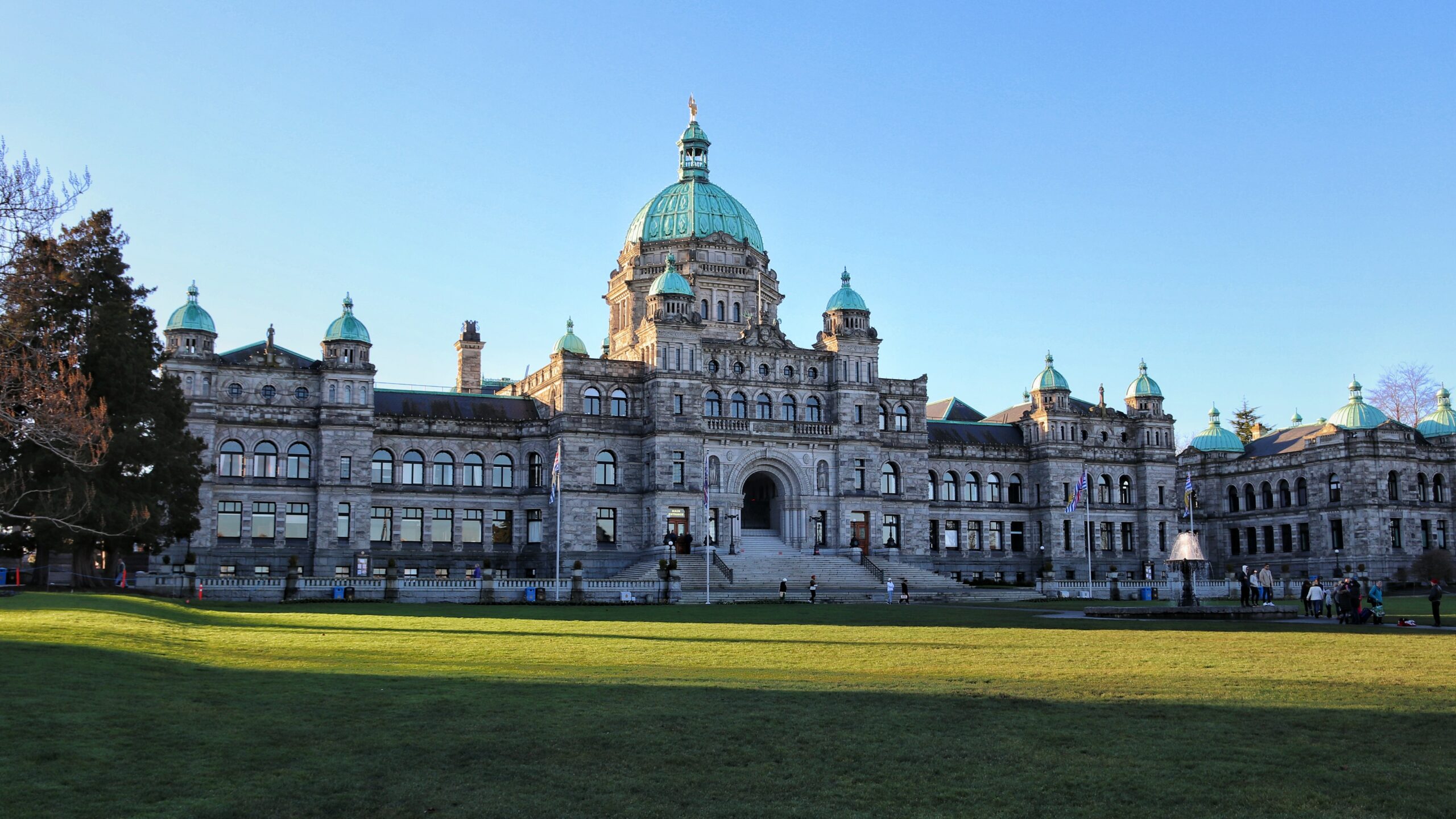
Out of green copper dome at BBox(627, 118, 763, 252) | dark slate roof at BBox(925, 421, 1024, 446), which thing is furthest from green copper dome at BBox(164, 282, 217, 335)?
dark slate roof at BBox(925, 421, 1024, 446)

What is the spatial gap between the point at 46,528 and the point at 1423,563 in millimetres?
77203

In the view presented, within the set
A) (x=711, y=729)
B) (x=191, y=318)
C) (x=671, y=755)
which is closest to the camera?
(x=671, y=755)

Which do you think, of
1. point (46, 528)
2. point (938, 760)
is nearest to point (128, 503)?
point (46, 528)

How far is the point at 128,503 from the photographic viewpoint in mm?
49250

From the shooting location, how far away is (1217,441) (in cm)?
10231

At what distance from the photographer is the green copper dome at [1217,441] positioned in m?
102

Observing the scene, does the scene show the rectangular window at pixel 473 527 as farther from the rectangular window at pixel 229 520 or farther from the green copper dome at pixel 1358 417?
the green copper dome at pixel 1358 417

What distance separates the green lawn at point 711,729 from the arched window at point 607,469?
156 feet

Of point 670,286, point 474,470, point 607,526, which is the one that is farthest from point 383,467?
point 670,286

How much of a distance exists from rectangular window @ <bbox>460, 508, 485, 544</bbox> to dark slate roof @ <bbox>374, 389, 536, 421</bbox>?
5.71 metres

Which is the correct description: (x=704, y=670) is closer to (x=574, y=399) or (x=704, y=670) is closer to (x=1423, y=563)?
(x=574, y=399)

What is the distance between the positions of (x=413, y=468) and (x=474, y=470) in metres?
3.63

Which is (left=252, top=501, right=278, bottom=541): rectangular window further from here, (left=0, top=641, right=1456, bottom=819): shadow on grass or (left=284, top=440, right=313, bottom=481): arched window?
(left=0, top=641, right=1456, bottom=819): shadow on grass

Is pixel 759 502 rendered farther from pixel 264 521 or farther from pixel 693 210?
pixel 264 521
